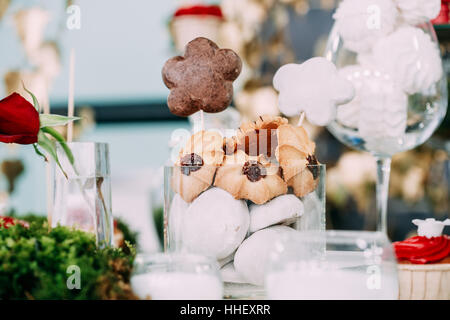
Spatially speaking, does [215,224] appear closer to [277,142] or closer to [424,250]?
[277,142]

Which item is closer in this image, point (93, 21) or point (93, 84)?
point (93, 21)

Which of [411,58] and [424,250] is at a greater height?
[411,58]

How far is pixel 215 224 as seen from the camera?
563 millimetres

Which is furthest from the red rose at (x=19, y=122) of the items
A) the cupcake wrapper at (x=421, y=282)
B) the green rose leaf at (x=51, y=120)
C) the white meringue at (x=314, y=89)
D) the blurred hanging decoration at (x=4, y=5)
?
the blurred hanging decoration at (x=4, y=5)

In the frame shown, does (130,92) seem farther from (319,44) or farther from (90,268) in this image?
(90,268)

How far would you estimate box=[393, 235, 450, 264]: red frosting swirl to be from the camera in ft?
1.91

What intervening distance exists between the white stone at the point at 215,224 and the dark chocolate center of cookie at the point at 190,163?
26 millimetres

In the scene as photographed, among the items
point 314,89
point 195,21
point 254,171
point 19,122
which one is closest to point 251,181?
point 254,171

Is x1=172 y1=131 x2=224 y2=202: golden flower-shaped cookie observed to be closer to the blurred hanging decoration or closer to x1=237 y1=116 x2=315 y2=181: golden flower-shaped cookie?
x1=237 y1=116 x2=315 y2=181: golden flower-shaped cookie

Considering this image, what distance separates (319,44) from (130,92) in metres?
0.94

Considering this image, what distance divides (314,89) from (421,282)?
0.23 meters

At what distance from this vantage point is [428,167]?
2.30 m
